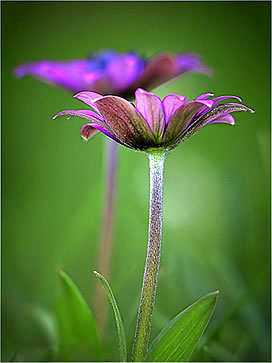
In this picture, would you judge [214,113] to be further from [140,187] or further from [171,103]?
[140,187]

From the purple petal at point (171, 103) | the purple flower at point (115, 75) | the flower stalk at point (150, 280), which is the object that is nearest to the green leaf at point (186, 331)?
the flower stalk at point (150, 280)

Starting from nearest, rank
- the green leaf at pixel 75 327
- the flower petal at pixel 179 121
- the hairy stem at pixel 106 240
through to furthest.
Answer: the flower petal at pixel 179 121 → the green leaf at pixel 75 327 → the hairy stem at pixel 106 240

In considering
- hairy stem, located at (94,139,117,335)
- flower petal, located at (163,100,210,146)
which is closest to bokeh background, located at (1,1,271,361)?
hairy stem, located at (94,139,117,335)

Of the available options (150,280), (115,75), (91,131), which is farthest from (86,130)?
(115,75)

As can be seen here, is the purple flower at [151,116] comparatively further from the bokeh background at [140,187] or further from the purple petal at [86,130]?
the bokeh background at [140,187]

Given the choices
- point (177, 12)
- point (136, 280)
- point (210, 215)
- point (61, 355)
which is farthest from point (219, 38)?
point (61, 355)

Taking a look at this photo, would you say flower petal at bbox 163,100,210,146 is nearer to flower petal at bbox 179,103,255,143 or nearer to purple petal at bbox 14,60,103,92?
flower petal at bbox 179,103,255,143
